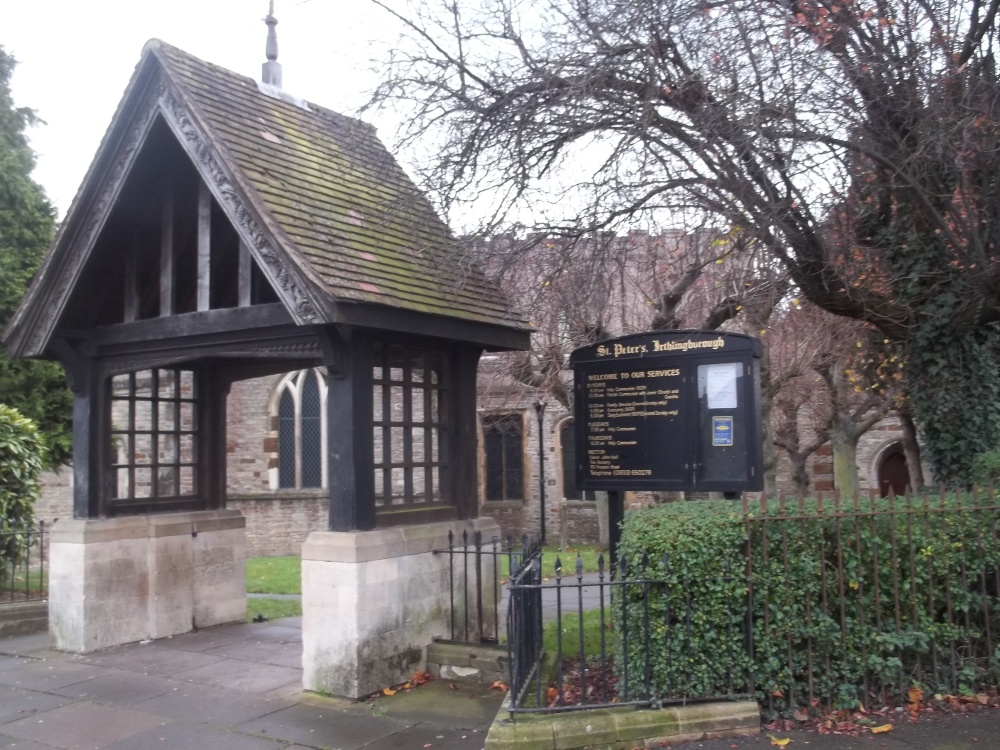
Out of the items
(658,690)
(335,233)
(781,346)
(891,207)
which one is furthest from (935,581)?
(781,346)

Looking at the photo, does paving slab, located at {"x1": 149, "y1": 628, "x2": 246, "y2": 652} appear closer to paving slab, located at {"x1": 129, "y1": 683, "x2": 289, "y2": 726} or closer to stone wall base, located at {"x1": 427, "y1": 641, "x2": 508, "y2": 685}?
paving slab, located at {"x1": 129, "y1": 683, "x2": 289, "y2": 726}

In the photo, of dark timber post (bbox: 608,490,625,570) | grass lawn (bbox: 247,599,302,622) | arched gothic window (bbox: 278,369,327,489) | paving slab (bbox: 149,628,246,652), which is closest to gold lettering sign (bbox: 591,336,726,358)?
dark timber post (bbox: 608,490,625,570)

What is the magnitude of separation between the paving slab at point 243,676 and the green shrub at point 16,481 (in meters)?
A: 4.62

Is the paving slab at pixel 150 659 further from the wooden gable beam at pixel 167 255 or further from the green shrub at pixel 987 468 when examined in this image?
the green shrub at pixel 987 468

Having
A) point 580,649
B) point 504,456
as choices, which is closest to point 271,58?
point 580,649

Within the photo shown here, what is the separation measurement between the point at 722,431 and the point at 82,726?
5.46 m

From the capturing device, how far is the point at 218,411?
1117 centimetres

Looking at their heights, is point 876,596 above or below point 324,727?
above

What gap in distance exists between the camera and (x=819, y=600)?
6.67m

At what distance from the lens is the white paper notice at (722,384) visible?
25.5ft

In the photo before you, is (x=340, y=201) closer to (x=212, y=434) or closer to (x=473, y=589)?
(x=212, y=434)

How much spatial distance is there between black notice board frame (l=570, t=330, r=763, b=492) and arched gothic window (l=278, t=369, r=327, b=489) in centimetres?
1769

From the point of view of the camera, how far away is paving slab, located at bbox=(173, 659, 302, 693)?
8367mm

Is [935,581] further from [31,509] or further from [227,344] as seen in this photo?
[31,509]
